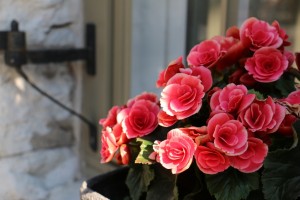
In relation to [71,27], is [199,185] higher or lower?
lower

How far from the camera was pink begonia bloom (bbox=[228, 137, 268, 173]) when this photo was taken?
767 millimetres

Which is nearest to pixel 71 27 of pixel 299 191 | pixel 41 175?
pixel 41 175

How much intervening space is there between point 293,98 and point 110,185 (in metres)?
0.42

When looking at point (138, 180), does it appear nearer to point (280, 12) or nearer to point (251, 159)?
point (251, 159)

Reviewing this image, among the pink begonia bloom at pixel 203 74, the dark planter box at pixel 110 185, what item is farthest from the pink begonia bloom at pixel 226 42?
the dark planter box at pixel 110 185

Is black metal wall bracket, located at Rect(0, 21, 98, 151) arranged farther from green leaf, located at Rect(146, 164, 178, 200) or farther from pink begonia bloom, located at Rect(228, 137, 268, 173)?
pink begonia bloom, located at Rect(228, 137, 268, 173)

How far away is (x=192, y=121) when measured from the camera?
0.88 metres

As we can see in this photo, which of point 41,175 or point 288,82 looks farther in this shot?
point 41,175

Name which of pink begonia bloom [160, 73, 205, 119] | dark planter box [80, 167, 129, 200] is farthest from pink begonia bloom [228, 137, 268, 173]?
dark planter box [80, 167, 129, 200]

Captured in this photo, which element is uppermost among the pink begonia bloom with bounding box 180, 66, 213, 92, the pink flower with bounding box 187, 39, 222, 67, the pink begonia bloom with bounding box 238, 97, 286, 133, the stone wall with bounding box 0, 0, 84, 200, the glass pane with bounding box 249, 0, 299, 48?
the glass pane with bounding box 249, 0, 299, 48

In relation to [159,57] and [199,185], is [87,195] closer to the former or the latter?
[199,185]

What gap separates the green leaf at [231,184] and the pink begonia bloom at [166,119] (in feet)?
0.37

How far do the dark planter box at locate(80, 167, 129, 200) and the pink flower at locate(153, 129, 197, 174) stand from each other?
226mm

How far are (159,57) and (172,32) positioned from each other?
10 cm
